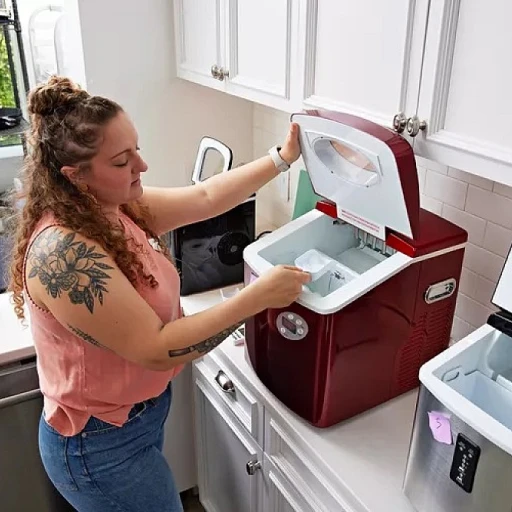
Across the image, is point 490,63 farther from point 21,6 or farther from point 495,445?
point 21,6

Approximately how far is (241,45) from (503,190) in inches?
29.7

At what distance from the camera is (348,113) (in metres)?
1.23

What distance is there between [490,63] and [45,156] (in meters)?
0.76

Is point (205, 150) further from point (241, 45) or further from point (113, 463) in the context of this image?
point (113, 463)

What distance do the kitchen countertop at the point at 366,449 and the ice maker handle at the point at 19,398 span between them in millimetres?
600

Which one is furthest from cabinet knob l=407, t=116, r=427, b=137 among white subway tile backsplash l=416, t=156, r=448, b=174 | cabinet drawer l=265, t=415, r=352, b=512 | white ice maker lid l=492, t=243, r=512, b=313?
cabinet drawer l=265, t=415, r=352, b=512

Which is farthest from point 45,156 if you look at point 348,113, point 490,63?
point 490,63

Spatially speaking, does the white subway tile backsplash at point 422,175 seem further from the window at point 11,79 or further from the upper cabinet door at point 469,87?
the window at point 11,79

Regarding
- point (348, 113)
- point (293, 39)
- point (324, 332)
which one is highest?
point (293, 39)

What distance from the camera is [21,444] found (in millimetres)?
1651

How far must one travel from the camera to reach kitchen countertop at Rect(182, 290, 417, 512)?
1.12 metres

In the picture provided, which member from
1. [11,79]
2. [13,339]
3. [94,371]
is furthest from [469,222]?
[11,79]

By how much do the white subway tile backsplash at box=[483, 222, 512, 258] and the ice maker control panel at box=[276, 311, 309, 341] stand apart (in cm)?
49

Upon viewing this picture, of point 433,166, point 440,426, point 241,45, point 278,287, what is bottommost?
point 440,426
